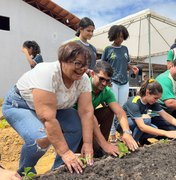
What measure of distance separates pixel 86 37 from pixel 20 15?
26.5ft

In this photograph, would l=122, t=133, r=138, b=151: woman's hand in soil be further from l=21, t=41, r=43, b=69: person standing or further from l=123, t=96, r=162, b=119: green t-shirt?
l=21, t=41, r=43, b=69: person standing

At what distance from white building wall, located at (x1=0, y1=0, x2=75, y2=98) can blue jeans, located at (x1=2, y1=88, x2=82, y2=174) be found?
8.23 m

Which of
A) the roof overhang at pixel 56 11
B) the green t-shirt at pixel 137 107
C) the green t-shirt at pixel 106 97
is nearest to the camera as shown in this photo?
the green t-shirt at pixel 106 97

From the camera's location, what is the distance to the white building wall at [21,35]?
10328 millimetres

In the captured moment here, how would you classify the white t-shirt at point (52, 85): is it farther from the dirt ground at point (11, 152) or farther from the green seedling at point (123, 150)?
the dirt ground at point (11, 152)

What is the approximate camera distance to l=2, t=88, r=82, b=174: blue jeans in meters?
2.14

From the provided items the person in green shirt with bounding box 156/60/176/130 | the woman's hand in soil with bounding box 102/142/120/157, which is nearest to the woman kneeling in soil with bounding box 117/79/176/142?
the person in green shirt with bounding box 156/60/176/130

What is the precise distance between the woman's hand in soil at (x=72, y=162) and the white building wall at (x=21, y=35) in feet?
28.6

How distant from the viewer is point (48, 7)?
11.4 m

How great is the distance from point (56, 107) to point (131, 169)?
2.30 ft

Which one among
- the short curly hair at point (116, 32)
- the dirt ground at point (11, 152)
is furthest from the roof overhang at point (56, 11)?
the short curly hair at point (116, 32)

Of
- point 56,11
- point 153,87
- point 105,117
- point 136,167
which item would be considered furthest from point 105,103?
point 56,11

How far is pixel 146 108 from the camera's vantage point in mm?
3291

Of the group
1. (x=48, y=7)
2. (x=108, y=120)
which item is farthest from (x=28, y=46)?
(x=48, y=7)
